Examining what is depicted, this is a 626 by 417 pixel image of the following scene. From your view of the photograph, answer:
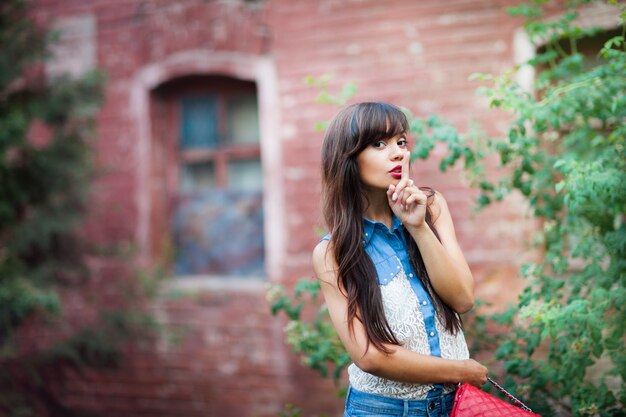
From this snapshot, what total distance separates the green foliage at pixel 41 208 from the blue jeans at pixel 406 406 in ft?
10.2

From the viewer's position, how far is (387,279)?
6.86ft

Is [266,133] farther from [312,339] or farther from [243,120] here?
[312,339]

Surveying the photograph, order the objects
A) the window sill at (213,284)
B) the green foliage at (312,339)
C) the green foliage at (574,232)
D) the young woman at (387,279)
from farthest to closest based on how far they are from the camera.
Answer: the window sill at (213,284) → the green foliage at (312,339) → the green foliage at (574,232) → the young woman at (387,279)

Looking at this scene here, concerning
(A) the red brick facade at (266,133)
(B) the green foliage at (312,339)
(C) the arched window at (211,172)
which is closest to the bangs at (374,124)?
(B) the green foliage at (312,339)

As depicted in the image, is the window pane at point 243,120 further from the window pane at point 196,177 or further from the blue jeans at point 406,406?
the blue jeans at point 406,406

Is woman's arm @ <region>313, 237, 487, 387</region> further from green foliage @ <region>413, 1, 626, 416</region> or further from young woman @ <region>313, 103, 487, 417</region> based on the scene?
green foliage @ <region>413, 1, 626, 416</region>

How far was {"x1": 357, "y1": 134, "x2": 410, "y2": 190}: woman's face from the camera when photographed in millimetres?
2090

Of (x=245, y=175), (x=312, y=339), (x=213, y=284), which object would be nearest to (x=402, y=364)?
(x=312, y=339)

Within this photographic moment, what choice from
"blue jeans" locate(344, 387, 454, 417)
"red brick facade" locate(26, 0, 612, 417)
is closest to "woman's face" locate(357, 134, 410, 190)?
"blue jeans" locate(344, 387, 454, 417)

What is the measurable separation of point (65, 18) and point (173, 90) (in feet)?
4.08

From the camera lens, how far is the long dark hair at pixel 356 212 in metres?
2.02

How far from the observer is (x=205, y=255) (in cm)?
590

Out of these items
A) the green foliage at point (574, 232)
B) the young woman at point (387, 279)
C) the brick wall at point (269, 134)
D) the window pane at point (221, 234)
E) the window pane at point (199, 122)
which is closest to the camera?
the young woman at point (387, 279)

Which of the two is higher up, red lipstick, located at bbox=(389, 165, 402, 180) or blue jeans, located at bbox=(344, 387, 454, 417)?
red lipstick, located at bbox=(389, 165, 402, 180)
